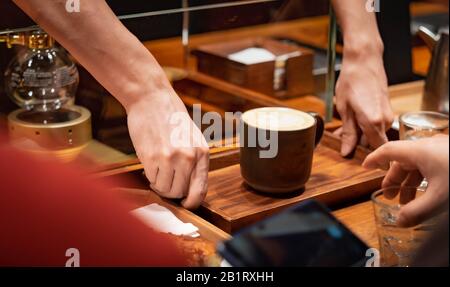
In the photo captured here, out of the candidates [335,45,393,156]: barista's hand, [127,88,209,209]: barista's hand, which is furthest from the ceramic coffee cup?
[335,45,393,156]: barista's hand

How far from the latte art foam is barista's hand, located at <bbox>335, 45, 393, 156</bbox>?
0.75 ft

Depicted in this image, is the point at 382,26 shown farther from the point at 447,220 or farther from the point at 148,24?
the point at 447,220

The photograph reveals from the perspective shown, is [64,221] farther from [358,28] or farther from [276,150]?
[358,28]

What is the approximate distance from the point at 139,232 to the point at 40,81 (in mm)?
941

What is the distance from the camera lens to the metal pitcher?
6.89ft

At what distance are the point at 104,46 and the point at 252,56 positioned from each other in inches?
36.9

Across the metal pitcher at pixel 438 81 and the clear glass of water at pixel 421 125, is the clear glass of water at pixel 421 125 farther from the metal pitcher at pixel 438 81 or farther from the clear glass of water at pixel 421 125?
the metal pitcher at pixel 438 81

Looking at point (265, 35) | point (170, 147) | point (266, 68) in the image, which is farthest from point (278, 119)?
point (265, 35)

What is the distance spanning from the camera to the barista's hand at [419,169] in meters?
0.94

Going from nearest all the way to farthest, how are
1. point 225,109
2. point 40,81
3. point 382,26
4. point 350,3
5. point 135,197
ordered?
1. point 135,197
2. point 40,81
3. point 350,3
4. point 225,109
5. point 382,26

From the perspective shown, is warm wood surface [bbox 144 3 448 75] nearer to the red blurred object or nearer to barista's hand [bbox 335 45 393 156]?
barista's hand [bbox 335 45 393 156]

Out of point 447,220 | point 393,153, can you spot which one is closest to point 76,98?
point 393,153

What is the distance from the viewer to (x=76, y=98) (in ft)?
6.38

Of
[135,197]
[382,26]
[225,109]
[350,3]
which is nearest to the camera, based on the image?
[135,197]
